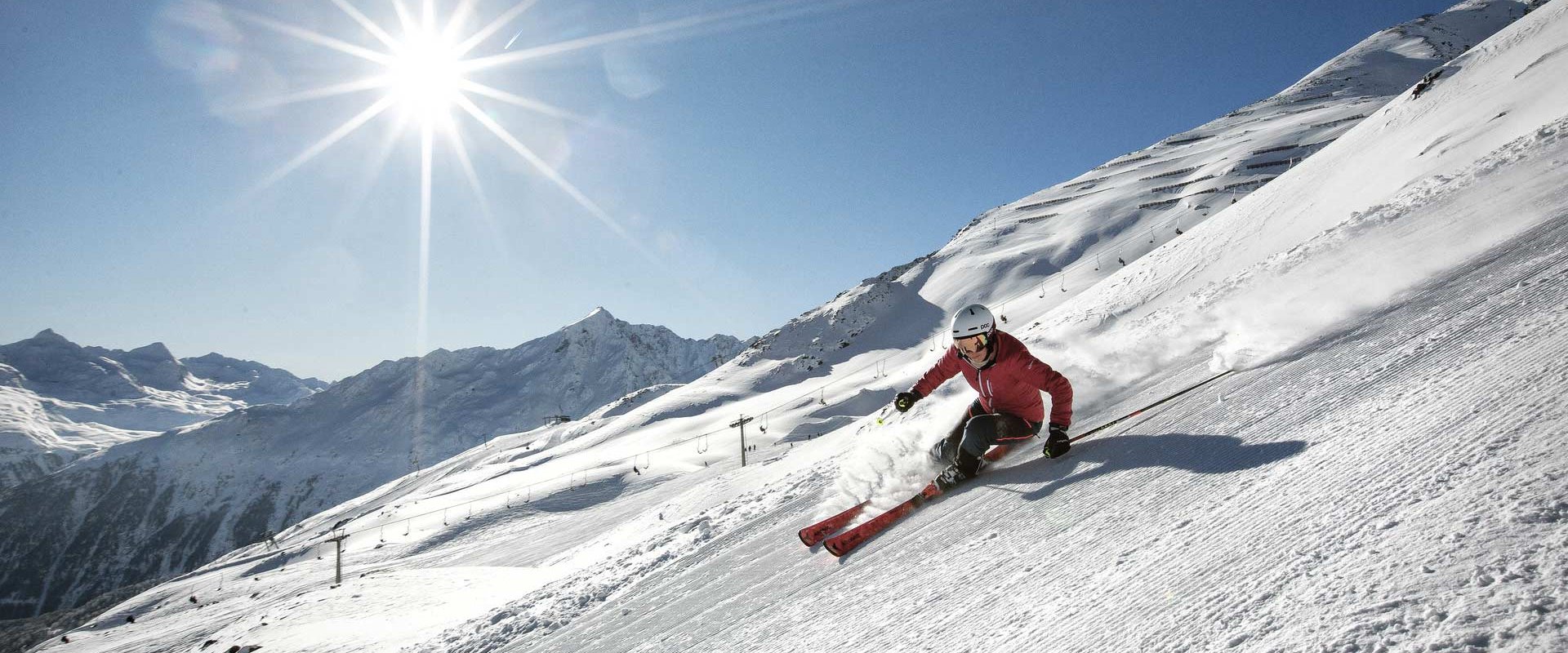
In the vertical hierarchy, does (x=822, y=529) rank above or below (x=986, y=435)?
below

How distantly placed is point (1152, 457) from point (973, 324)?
1.58m

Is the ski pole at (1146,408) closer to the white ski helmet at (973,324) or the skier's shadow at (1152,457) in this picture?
the skier's shadow at (1152,457)

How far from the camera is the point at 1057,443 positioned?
454 cm

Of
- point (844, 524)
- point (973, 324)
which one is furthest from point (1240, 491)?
point (844, 524)

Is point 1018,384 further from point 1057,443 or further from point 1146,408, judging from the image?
point 1146,408

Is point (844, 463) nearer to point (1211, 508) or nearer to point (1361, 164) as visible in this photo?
point (1211, 508)

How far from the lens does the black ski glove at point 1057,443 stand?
4504 mm

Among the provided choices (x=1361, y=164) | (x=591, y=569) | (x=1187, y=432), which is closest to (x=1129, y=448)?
(x=1187, y=432)

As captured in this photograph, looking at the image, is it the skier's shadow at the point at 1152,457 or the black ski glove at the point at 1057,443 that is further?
the black ski glove at the point at 1057,443

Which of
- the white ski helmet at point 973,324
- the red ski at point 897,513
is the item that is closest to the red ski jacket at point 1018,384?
the white ski helmet at point 973,324

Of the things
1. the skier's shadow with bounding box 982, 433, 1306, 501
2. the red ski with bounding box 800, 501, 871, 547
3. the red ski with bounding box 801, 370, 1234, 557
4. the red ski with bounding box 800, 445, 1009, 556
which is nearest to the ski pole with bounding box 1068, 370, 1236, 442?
the red ski with bounding box 801, 370, 1234, 557

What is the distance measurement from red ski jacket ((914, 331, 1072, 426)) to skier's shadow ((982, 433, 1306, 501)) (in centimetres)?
35

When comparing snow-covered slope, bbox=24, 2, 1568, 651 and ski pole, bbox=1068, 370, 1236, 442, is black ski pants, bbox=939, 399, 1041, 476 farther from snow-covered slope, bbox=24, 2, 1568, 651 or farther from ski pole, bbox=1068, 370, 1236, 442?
ski pole, bbox=1068, 370, 1236, 442

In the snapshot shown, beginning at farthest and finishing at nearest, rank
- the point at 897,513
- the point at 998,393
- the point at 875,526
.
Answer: the point at 998,393, the point at 897,513, the point at 875,526
